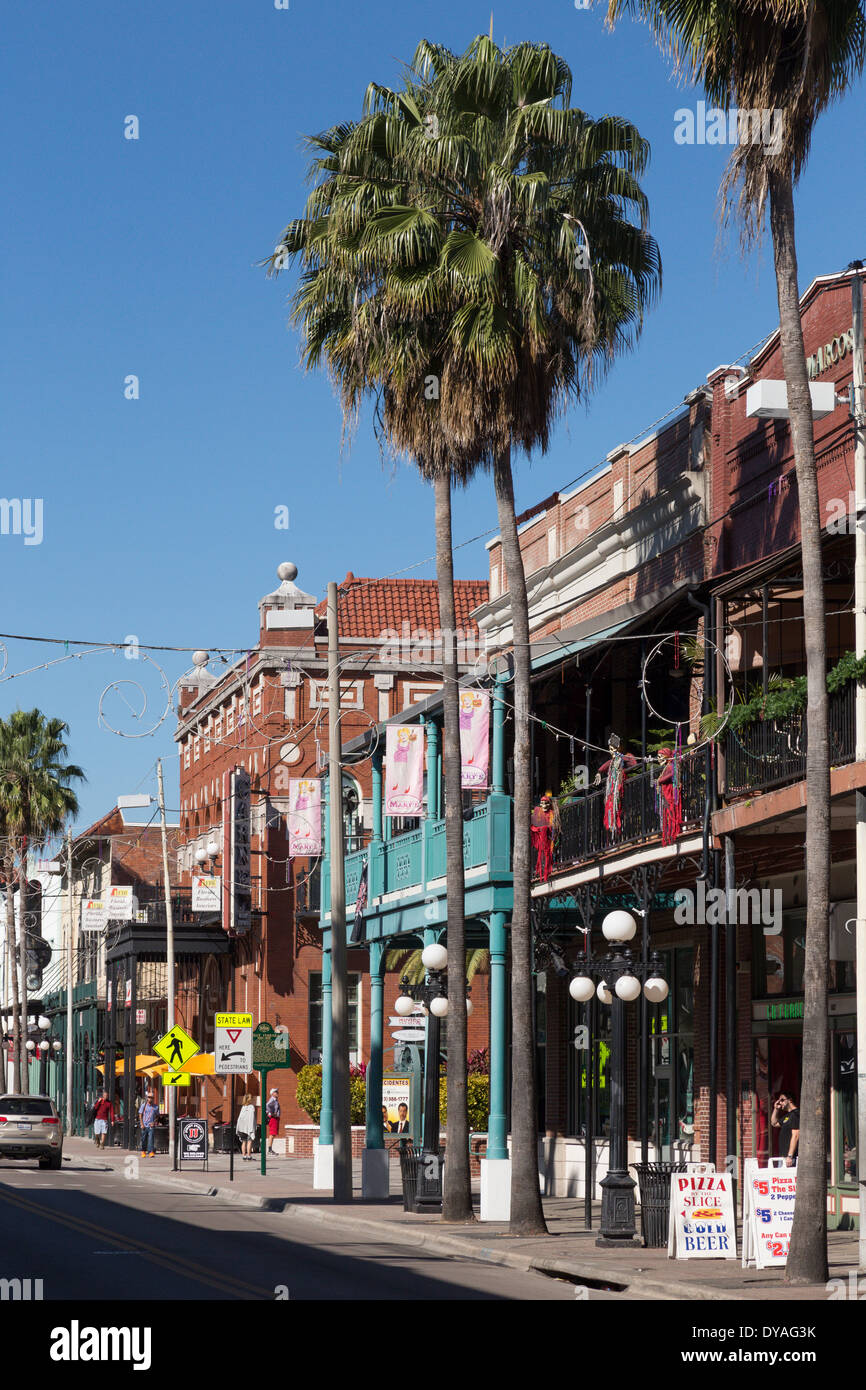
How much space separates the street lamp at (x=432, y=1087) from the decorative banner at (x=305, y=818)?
11145 mm

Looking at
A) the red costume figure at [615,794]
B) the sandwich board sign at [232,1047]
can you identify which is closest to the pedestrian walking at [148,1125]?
the sandwich board sign at [232,1047]

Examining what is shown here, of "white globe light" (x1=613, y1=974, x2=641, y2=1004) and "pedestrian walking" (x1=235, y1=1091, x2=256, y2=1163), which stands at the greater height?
"white globe light" (x1=613, y1=974, x2=641, y2=1004)

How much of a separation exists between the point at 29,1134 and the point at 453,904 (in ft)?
66.3

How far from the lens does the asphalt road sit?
16.3 metres

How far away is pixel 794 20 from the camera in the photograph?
56.0 feet

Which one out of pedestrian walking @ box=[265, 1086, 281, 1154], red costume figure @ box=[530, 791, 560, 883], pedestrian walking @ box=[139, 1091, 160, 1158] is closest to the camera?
red costume figure @ box=[530, 791, 560, 883]

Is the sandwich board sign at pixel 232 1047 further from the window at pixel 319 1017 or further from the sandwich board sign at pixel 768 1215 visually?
the sandwich board sign at pixel 768 1215

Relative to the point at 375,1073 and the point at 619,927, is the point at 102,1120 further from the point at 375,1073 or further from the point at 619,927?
the point at 619,927

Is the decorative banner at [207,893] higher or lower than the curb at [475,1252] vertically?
higher

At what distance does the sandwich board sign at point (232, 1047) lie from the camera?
115ft

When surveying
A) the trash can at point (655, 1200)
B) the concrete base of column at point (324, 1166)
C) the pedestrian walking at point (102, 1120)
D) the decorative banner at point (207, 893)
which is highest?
the decorative banner at point (207, 893)

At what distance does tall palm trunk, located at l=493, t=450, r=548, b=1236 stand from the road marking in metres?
4.62

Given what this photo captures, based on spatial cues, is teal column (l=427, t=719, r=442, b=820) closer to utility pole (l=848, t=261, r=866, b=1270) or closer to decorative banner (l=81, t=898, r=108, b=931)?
utility pole (l=848, t=261, r=866, b=1270)

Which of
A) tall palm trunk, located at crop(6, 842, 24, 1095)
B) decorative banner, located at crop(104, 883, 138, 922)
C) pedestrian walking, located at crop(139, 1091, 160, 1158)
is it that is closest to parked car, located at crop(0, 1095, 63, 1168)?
pedestrian walking, located at crop(139, 1091, 160, 1158)
